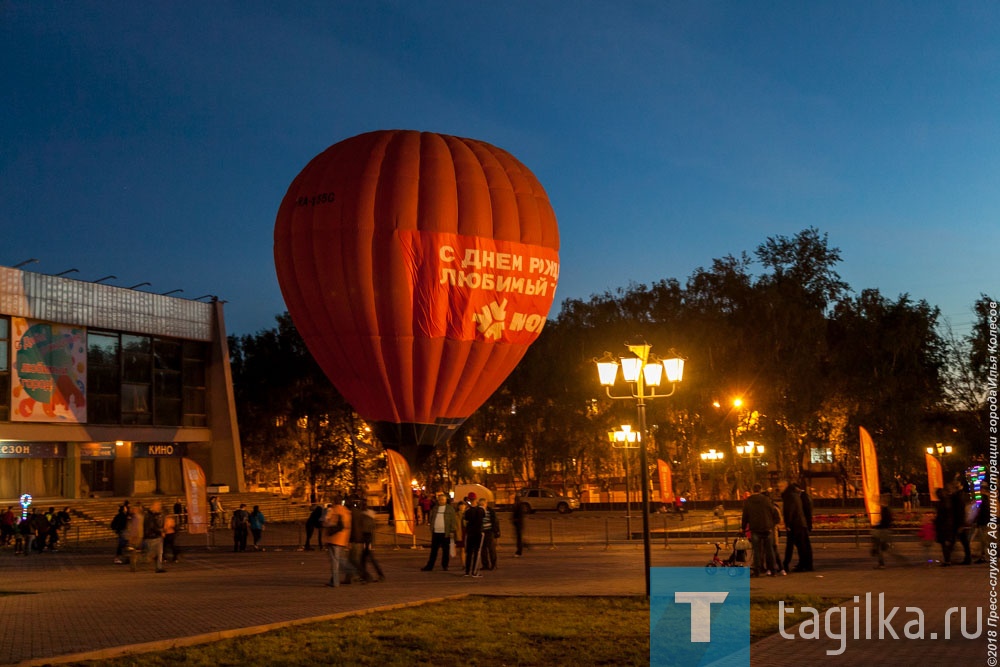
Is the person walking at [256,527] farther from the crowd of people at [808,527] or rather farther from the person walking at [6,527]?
the crowd of people at [808,527]

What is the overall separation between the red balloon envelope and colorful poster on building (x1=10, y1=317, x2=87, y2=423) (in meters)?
20.7

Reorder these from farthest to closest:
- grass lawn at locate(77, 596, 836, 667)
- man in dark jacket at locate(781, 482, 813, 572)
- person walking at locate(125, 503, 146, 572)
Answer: person walking at locate(125, 503, 146, 572) < man in dark jacket at locate(781, 482, 813, 572) < grass lawn at locate(77, 596, 836, 667)

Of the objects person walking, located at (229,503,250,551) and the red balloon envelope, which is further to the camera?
the red balloon envelope

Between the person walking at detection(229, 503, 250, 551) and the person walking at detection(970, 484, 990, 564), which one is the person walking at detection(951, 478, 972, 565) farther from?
the person walking at detection(229, 503, 250, 551)

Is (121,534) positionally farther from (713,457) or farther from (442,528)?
(713,457)

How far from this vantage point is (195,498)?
30766mm

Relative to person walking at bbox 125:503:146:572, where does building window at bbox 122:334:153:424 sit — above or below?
above

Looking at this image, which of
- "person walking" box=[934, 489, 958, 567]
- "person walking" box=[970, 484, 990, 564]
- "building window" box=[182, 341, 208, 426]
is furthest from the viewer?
"building window" box=[182, 341, 208, 426]

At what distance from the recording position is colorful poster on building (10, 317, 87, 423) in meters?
49.7

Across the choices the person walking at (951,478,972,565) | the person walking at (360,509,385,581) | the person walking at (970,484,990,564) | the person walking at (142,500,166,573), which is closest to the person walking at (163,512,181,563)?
the person walking at (142,500,166,573)

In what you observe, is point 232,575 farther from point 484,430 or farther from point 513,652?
point 484,430

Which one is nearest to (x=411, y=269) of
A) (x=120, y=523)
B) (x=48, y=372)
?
(x=120, y=523)

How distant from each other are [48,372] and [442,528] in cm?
3556

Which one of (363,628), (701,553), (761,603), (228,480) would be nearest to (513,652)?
(363,628)
